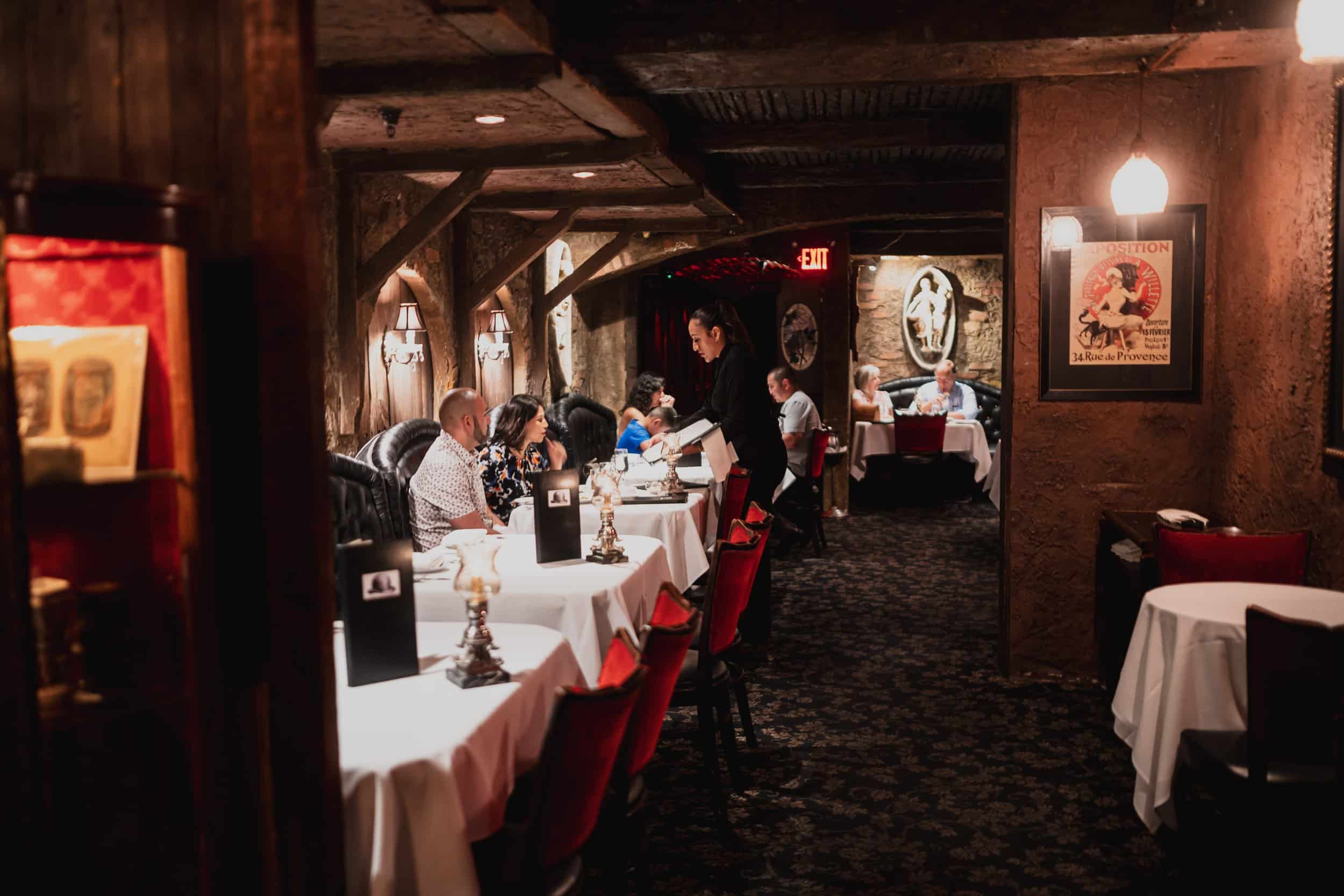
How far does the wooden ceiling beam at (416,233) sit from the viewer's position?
18.2 feet

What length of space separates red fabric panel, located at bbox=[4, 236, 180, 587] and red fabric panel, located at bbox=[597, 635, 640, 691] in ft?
A: 3.38

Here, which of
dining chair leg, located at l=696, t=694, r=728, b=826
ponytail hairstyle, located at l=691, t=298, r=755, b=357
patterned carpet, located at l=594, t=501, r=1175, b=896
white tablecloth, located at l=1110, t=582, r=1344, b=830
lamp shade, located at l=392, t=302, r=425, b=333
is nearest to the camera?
white tablecloth, located at l=1110, t=582, r=1344, b=830

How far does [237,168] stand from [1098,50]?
345 centimetres

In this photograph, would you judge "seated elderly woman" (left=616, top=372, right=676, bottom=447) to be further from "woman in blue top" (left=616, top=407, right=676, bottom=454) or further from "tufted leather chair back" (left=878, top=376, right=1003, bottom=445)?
"tufted leather chair back" (left=878, top=376, right=1003, bottom=445)

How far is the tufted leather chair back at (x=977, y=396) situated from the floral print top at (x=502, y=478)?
7890 millimetres

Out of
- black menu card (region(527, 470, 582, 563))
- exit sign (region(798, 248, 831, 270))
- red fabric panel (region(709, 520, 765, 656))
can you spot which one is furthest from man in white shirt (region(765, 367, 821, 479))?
black menu card (region(527, 470, 582, 563))

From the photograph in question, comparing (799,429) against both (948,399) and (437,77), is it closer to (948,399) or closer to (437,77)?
(948,399)

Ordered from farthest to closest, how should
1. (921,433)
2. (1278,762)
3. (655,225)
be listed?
(921,433), (655,225), (1278,762)

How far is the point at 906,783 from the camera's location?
3.94m

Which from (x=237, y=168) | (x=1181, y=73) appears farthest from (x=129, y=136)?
(x=1181, y=73)

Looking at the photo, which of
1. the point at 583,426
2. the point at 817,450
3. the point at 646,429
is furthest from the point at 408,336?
the point at 817,450

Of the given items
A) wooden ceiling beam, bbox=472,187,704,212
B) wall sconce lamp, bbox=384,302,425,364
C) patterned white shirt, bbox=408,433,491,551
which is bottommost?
patterned white shirt, bbox=408,433,491,551

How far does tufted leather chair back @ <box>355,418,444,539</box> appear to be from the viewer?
16.6 feet

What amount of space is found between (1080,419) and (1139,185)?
1.06 metres
